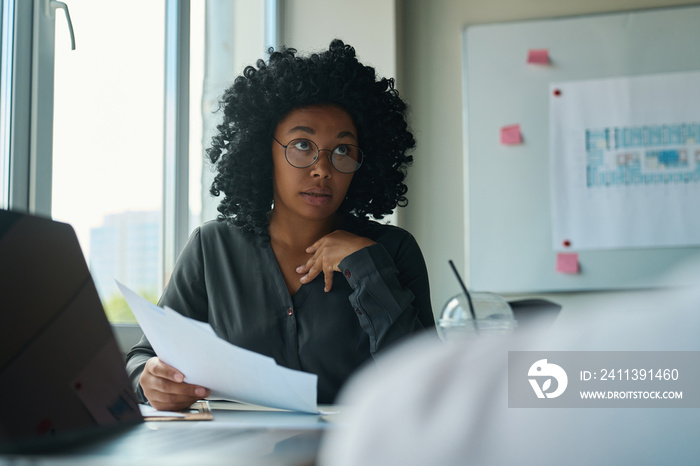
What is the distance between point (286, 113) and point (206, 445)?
3.99 ft

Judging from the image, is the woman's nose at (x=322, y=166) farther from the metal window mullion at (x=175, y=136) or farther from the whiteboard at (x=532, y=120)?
the whiteboard at (x=532, y=120)

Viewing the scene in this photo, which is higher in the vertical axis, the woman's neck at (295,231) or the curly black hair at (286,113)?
the curly black hair at (286,113)

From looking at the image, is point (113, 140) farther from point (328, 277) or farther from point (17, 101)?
point (328, 277)

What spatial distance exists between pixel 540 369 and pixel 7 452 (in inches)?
15.5

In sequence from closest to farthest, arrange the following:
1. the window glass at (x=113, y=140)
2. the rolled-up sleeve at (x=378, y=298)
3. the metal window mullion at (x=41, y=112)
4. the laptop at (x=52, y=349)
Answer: the laptop at (x=52, y=349) < the rolled-up sleeve at (x=378, y=298) < the metal window mullion at (x=41, y=112) < the window glass at (x=113, y=140)

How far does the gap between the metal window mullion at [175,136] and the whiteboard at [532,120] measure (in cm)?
131

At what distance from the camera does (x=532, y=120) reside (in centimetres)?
293

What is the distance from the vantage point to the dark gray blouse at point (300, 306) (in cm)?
131

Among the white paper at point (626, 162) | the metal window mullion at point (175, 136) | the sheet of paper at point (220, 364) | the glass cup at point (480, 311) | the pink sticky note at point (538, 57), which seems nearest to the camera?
the sheet of paper at point (220, 364)

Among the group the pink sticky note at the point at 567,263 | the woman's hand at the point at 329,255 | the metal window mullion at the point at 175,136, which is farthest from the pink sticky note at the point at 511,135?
the woman's hand at the point at 329,255

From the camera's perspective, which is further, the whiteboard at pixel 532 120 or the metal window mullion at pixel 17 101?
the whiteboard at pixel 532 120

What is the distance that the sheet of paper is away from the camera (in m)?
0.65

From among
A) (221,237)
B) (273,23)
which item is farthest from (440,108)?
(221,237)

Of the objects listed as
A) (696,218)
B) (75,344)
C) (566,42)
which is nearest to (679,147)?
(696,218)
